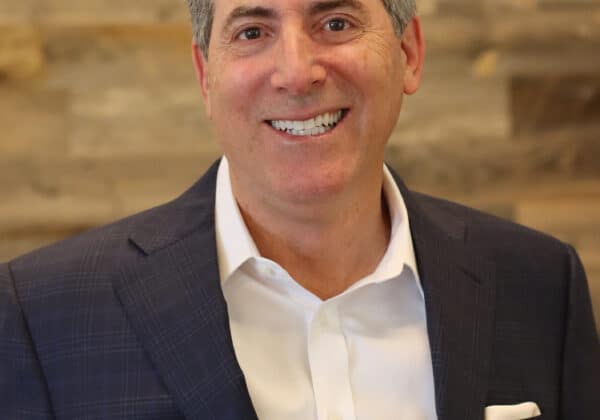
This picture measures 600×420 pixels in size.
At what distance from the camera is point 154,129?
2.08m

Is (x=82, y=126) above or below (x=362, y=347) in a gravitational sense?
above

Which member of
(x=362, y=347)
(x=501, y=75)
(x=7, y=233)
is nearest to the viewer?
(x=362, y=347)

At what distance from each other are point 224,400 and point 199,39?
502 millimetres

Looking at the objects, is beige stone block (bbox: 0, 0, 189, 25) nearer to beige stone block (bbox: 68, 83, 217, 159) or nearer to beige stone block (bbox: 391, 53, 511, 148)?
beige stone block (bbox: 68, 83, 217, 159)

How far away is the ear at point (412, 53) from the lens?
1.45m

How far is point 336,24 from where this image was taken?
4.28 feet

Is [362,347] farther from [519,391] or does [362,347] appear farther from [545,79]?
[545,79]

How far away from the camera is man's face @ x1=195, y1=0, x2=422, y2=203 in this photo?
1269 millimetres

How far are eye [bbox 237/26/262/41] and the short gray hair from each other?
0.07 metres

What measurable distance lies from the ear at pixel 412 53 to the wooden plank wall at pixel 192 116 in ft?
2.30

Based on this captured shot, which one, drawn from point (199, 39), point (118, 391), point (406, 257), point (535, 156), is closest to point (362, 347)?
point (406, 257)

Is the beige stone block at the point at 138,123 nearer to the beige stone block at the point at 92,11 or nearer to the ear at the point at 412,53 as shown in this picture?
the beige stone block at the point at 92,11

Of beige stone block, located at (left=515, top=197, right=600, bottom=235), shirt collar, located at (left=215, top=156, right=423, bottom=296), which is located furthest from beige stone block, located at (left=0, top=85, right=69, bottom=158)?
beige stone block, located at (left=515, top=197, right=600, bottom=235)

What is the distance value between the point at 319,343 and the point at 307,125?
0.29 metres
